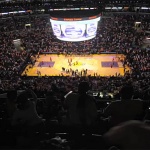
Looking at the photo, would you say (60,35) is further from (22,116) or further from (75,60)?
(22,116)

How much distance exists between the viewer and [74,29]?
3394 centimetres

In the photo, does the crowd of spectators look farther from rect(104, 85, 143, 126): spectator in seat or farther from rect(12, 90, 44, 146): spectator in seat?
rect(104, 85, 143, 126): spectator in seat

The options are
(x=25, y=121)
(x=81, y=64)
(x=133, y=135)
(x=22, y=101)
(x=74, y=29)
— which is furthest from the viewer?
(x=81, y=64)

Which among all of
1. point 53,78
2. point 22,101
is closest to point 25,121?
point 22,101

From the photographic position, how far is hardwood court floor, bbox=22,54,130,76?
3681 centimetres

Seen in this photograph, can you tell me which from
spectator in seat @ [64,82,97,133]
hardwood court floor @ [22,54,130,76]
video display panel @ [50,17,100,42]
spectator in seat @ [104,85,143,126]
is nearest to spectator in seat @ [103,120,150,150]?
spectator in seat @ [104,85,143,126]

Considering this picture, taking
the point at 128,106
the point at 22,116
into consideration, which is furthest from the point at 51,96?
the point at 128,106

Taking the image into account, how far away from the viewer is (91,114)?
567cm

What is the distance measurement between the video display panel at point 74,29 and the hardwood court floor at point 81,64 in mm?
5152

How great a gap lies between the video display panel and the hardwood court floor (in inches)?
203

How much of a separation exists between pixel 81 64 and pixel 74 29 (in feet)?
24.4

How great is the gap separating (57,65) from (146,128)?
1459 inches

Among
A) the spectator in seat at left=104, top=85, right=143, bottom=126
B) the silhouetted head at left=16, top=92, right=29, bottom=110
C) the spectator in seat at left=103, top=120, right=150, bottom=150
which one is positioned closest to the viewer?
the spectator in seat at left=103, top=120, right=150, bottom=150

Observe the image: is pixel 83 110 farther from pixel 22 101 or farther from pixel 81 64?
pixel 81 64
